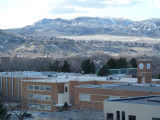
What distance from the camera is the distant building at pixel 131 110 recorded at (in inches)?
1153

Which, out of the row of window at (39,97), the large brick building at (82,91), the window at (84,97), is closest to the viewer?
the large brick building at (82,91)

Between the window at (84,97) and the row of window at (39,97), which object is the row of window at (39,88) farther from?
the window at (84,97)

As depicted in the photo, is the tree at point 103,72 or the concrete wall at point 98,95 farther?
the tree at point 103,72

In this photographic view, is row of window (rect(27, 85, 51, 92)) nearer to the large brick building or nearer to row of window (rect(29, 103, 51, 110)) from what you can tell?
the large brick building

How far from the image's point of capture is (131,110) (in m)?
30.2

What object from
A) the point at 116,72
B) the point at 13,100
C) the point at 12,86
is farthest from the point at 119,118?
the point at 116,72

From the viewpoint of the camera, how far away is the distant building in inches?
1153

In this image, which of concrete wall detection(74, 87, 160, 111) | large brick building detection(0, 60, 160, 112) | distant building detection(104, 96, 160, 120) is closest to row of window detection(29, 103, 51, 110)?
large brick building detection(0, 60, 160, 112)

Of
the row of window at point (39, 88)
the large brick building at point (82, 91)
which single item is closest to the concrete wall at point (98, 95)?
the large brick building at point (82, 91)

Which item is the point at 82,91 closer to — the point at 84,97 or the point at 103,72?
the point at 84,97

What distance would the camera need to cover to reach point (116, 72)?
83.8 meters

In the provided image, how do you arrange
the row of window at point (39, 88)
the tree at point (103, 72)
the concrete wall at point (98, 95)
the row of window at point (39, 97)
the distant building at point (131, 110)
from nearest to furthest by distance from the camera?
the distant building at point (131, 110) < the concrete wall at point (98, 95) < the row of window at point (39, 97) < the row of window at point (39, 88) < the tree at point (103, 72)

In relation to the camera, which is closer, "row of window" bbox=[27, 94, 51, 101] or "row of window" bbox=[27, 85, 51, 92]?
"row of window" bbox=[27, 94, 51, 101]

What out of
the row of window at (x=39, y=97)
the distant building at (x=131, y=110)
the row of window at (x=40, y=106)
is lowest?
the row of window at (x=40, y=106)
